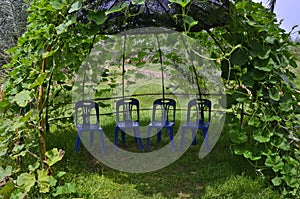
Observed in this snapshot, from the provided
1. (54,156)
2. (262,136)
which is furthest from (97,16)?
(262,136)

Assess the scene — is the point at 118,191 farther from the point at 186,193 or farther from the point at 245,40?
the point at 245,40

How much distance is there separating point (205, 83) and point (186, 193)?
9.13ft

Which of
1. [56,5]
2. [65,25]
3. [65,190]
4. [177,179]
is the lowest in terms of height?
[177,179]

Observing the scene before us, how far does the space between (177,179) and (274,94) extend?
1206 millimetres

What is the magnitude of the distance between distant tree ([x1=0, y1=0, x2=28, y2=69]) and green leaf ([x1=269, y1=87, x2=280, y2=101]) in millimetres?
4872

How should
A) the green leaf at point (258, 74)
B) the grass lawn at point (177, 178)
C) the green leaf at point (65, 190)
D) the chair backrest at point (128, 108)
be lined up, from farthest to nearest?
1. the chair backrest at point (128, 108)
2. the grass lawn at point (177, 178)
3. the green leaf at point (258, 74)
4. the green leaf at point (65, 190)

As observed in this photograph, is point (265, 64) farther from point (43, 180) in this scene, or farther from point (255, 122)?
A: point (43, 180)

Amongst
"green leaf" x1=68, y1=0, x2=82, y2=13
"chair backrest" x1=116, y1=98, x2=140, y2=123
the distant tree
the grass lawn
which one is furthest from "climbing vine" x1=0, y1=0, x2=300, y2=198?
the distant tree

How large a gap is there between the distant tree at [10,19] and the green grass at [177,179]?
3.18 m

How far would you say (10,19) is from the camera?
6.33 m

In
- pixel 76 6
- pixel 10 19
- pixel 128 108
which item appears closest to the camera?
pixel 76 6

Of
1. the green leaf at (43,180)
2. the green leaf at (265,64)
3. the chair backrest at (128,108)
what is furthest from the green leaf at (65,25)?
the chair backrest at (128,108)

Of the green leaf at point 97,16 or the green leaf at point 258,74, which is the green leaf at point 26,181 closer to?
the green leaf at point 97,16

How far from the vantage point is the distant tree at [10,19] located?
6.22 meters
